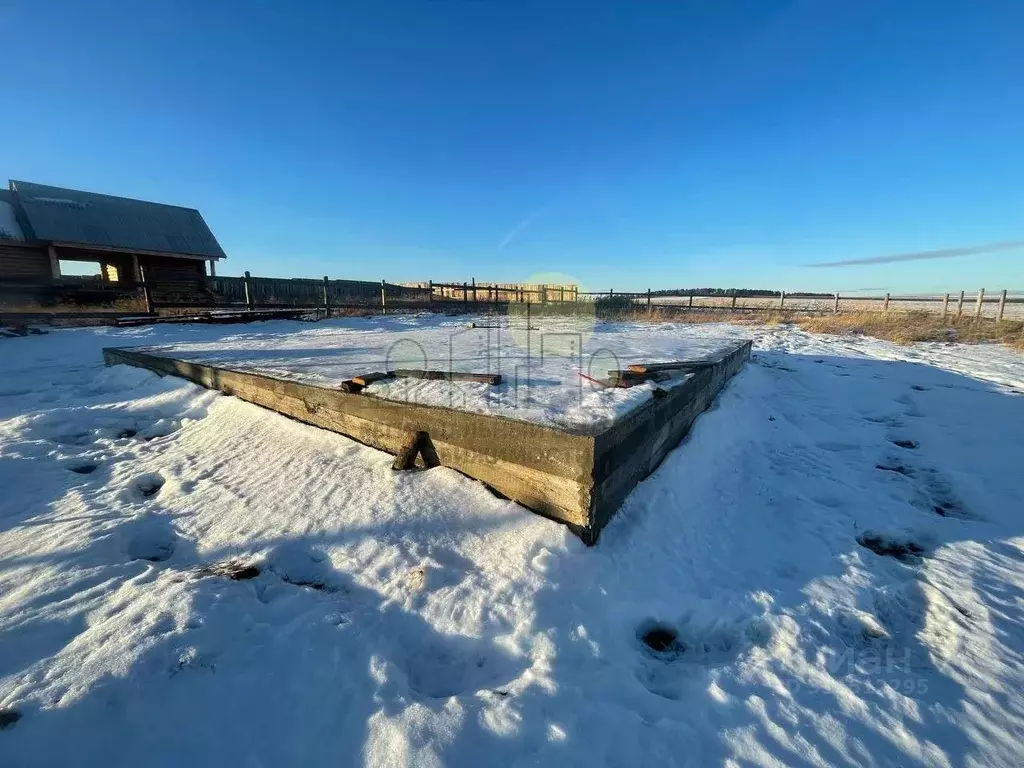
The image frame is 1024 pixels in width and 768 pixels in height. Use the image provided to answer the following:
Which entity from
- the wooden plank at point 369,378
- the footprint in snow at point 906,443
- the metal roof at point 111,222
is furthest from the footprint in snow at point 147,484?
the metal roof at point 111,222

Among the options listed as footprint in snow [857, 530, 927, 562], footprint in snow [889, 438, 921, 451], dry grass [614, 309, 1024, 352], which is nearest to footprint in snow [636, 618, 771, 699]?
footprint in snow [857, 530, 927, 562]

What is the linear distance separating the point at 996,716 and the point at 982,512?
2.23 m

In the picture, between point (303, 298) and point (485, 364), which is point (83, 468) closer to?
point (485, 364)

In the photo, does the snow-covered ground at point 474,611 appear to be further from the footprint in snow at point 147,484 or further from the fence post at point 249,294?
the fence post at point 249,294

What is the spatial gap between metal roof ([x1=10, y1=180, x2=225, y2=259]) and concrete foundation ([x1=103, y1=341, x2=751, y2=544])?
67.1 feet

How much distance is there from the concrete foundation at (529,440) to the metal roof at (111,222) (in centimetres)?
2045

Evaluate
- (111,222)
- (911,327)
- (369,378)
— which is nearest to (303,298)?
(111,222)

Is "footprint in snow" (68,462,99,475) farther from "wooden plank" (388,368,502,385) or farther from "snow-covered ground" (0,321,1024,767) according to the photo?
"wooden plank" (388,368,502,385)

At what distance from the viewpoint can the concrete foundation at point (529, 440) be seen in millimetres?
2301

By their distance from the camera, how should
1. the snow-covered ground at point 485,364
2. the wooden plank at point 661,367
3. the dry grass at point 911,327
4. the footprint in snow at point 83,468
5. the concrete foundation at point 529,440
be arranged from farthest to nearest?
1. the dry grass at point 911,327
2. the wooden plank at point 661,367
3. the footprint in snow at point 83,468
4. the snow-covered ground at point 485,364
5. the concrete foundation at point 529,440

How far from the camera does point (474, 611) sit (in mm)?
1980

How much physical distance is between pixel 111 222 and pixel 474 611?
997 inches

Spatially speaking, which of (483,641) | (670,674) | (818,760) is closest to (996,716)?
(818,760)

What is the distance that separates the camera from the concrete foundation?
2301mm
